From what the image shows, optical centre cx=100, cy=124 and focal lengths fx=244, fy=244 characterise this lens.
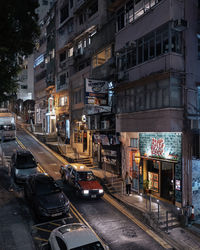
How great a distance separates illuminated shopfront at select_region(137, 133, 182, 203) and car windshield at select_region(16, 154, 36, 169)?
30.3 ft

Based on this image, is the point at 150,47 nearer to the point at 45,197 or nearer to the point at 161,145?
the point at 161,145

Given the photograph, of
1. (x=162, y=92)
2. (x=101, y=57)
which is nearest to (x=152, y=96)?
(x=162, y=92)

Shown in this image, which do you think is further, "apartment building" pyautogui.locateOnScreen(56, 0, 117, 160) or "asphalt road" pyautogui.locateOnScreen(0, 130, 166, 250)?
"apartment building" pyautogui.locateOnScreen(56, 0, 117, 160)

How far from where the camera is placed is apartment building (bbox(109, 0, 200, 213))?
16125 mm

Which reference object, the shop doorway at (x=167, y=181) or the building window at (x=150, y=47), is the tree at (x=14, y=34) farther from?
the shop doorway at (x=167, y=181)

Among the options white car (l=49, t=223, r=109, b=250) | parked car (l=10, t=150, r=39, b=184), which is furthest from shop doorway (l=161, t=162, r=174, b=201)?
parked car (l=10, t=150, r=39, b=184)

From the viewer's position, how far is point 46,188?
14977 millimetres

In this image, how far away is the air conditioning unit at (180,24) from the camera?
15.5 metres

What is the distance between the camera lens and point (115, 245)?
450 inches

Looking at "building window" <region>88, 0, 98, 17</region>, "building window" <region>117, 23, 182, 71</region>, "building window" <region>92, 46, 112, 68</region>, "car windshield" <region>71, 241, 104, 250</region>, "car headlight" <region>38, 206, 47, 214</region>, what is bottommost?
"car headlight" <region>38, 206, 47, 214</region>

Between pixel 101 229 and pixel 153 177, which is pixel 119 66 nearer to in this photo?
pixel 153 177

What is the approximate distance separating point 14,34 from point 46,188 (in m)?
10.2

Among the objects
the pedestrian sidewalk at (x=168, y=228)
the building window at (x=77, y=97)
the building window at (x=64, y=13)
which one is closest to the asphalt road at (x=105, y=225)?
the pedestrian sidewalk at (x=168, y=228)

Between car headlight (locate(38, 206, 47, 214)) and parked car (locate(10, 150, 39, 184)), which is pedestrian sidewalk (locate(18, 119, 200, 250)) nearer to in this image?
car headlight (locate(38, 206, 47, 214))
